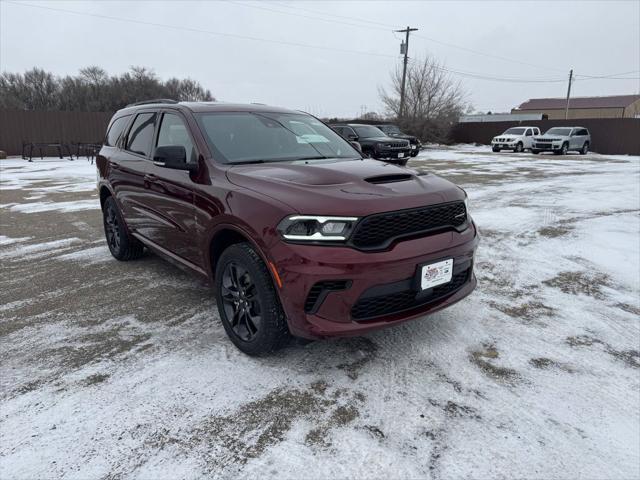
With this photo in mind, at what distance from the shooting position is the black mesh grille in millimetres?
2514

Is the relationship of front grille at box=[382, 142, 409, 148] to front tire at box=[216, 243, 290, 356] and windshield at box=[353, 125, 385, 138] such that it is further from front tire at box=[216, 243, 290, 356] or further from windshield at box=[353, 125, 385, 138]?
front tire at box=[216, 243, 290, 356]

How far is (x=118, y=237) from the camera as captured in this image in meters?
5.13

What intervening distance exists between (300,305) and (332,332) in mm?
244

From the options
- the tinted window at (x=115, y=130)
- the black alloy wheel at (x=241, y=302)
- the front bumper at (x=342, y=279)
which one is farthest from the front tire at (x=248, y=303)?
the tinted window at (x=115, y=130)

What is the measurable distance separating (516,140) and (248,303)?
87.5ft

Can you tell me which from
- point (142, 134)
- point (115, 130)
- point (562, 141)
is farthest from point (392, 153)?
point (562, 141)

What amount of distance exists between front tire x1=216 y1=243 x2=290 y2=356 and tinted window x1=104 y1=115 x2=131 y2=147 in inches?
114

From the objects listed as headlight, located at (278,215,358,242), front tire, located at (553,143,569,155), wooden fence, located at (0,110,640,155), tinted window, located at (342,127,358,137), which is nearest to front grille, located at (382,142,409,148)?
tinted window, located at (342,127,358,137)

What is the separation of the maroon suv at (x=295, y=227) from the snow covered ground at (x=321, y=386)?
403 mm

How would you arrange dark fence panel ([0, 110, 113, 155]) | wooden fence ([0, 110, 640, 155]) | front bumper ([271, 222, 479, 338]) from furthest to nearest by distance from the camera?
1. wooden fence ([0, 110, 640, 155])
2. dark fence panel ([0, 110, 113, 155])
3. front bumper ([271, 222, 479, 338])

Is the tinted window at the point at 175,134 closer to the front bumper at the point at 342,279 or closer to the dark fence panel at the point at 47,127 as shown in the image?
the front bumper at the point at 342,279

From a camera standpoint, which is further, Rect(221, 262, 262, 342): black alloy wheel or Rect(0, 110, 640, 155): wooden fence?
Rect(0, 110, 640, 155): wooden fence

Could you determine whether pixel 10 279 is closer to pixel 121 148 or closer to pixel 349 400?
pixel 121 148

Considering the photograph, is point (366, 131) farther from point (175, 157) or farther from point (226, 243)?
point (226, 243)
